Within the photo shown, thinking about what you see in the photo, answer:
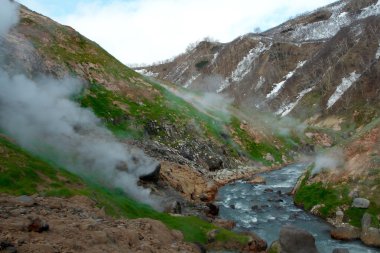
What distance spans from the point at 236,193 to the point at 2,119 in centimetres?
2627

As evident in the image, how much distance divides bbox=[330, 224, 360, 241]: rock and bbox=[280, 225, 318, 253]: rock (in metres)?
5.16

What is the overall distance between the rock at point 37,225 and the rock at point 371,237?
21455 millimetres

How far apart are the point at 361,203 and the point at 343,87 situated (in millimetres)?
105588

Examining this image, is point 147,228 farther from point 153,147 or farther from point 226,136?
point 226,136

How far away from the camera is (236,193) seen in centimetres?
5019

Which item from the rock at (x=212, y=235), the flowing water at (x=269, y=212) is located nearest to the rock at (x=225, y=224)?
the flowing water at (x=269, y=212)

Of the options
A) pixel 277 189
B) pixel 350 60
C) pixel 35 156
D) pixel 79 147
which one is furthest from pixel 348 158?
pixel 350 60

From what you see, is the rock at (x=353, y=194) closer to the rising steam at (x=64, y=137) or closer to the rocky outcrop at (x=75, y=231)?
the rocky outcrop at (x=75, y=231)

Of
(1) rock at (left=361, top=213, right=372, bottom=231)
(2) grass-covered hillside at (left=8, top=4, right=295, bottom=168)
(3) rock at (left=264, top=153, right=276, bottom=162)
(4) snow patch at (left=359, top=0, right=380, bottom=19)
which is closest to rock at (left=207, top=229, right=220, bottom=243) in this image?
(1) rock at (left=361, top=213, right=372, bottom=231)

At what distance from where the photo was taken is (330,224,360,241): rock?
31.7m

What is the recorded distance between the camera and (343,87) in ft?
438

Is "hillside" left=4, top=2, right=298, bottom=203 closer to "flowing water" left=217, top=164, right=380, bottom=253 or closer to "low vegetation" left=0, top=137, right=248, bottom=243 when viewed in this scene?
"flowing water" left=217, top=164, right=380, bottom=253

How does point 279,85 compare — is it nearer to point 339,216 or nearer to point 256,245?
point 339,216

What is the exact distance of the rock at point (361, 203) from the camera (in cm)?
3469
